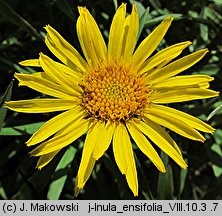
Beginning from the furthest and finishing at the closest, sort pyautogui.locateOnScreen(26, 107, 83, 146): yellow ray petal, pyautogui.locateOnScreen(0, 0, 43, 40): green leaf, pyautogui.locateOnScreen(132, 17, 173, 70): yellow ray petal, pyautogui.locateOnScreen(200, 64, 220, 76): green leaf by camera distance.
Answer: pyautogui.locateOnScreen(200, 64, 220, 76): green leaf < pyautogui.locateOnScreen(0, 0, 43, 40): green leaf < pyautogui.locateOnScreen(132, 17, 173, 70): yellow ray petal < pyautogui.locateOnScreen(26, 107, 83, 146): yellow ray petal

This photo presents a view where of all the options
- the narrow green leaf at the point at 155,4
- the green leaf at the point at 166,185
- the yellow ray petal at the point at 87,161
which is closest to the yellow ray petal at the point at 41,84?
the yellow ray petal at the point at 87,161

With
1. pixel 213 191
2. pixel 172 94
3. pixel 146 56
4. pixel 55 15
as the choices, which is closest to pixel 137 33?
pixel 146 56

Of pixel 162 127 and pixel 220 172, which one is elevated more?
pixel 162 127

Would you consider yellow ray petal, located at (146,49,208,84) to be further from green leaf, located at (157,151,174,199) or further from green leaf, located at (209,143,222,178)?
green leaf, located at (209,143,222,178)

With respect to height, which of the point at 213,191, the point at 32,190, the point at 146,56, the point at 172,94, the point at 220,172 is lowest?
the point at 213,191

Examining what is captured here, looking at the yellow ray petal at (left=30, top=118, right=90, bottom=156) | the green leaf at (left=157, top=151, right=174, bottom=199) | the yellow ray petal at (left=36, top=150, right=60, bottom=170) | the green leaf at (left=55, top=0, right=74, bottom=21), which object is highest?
the green leaf at (left=55, top=0, right=74, bottom=21)

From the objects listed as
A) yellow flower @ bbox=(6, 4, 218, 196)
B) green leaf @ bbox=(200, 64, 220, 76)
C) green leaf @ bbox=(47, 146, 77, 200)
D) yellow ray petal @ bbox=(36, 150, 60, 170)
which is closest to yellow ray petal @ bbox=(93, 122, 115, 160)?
yellow flower @ bbox=(6, 4, 218, 196)

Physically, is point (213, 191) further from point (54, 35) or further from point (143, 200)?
point (54, 35)
